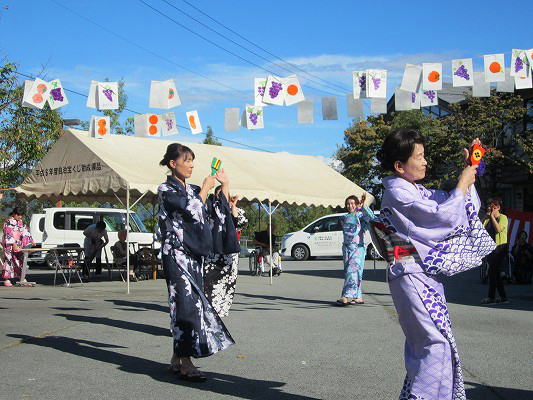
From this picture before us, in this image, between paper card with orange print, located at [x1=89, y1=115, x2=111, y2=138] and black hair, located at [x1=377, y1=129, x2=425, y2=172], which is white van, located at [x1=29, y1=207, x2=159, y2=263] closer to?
paper card with orange print, located at [x1=89, y1=115, x2=111, y2=138]

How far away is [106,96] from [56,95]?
86 centimetres

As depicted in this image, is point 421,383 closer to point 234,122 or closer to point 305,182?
point 234,122

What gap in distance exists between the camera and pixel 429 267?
12.0ft

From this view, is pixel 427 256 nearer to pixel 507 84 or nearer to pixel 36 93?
pixel 507 84

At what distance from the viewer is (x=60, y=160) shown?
550 inches

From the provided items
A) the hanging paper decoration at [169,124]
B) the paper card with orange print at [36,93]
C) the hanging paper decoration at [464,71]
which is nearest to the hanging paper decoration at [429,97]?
the hanging paper decoration at [464,71]

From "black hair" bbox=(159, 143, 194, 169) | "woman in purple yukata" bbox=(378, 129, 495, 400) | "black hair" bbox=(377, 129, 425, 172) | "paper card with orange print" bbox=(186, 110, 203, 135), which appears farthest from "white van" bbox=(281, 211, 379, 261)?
"woman in purple yukata" bbox=(378, 129, 495, 400)

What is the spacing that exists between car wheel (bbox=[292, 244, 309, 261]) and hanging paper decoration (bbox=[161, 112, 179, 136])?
13.2 meters

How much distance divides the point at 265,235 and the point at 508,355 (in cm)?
1229

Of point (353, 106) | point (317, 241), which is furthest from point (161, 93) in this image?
point (317, 241)

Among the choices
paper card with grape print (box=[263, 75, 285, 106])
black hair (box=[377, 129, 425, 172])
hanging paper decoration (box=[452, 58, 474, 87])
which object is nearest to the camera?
black hair (box=[377, 129, 425, 172])

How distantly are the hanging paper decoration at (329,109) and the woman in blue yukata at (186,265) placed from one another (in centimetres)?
635

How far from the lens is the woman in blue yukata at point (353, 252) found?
34.1ft

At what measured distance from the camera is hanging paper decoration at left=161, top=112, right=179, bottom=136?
12906 millimetres
